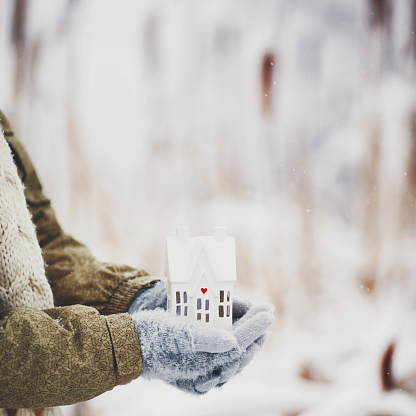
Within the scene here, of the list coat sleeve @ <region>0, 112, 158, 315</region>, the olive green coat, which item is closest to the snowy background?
coat sleeve @ <region>0, 112, 158, 315</region>

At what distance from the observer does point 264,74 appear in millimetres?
1914

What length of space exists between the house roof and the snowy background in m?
1.07

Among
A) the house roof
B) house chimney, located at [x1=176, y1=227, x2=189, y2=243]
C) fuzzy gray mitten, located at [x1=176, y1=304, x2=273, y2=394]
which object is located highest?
house chimney, located at [x1=176, y1=227, x2=189, y2=243]

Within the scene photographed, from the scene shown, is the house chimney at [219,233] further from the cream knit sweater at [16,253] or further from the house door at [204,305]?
the cream knit sweater at [16,253]

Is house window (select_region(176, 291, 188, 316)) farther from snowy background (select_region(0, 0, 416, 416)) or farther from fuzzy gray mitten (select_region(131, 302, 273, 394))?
snowy background (select_region(0, 0, 416, 416))

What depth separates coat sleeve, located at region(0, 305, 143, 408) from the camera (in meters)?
0.59

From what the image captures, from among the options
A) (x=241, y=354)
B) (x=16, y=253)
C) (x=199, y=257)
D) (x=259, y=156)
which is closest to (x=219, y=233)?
(x=199, y=257)

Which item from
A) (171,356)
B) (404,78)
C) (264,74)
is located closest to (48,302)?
(171,356)

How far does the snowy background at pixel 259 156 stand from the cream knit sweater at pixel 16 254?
109 centimetres

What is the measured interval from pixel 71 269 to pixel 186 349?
35 centimetres

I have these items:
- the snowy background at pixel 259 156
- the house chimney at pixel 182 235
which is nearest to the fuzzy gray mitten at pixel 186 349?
the house chimney at pixel 182 235

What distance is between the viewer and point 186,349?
25.6 inches

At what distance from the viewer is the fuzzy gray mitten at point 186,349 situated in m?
0.65

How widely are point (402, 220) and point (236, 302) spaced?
4.57 feet
